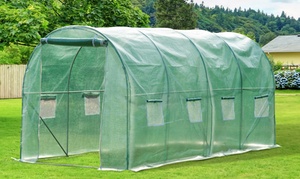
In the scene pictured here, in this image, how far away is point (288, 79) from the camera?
48.4 meters

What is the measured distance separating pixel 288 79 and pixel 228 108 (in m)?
32.2

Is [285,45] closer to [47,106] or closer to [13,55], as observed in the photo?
[13,55]

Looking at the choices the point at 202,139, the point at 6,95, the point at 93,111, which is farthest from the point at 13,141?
the point at 6,95

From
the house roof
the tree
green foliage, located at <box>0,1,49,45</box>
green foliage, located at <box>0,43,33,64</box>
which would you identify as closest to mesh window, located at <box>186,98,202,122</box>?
green foliage, located at <box>0,1,49,45</box>

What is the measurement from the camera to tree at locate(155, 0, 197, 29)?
276 feet

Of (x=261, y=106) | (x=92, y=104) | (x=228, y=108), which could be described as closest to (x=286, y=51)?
(x=261, y=106)

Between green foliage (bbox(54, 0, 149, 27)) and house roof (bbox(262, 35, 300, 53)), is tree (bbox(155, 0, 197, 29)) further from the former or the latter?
green foliage (bbox(54, 0, 149, 27))

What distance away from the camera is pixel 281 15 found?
163 metres

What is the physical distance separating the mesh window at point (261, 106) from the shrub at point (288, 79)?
3008 cm

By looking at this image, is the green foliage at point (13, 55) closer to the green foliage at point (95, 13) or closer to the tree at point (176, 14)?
the green foliage at point (95, 13)

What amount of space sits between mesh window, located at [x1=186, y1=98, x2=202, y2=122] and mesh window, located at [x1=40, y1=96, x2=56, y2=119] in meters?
2.89

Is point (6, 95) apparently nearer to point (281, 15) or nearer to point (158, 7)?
point (158, 7)

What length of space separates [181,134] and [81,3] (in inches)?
433

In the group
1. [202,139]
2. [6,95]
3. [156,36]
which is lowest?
[6,95]
